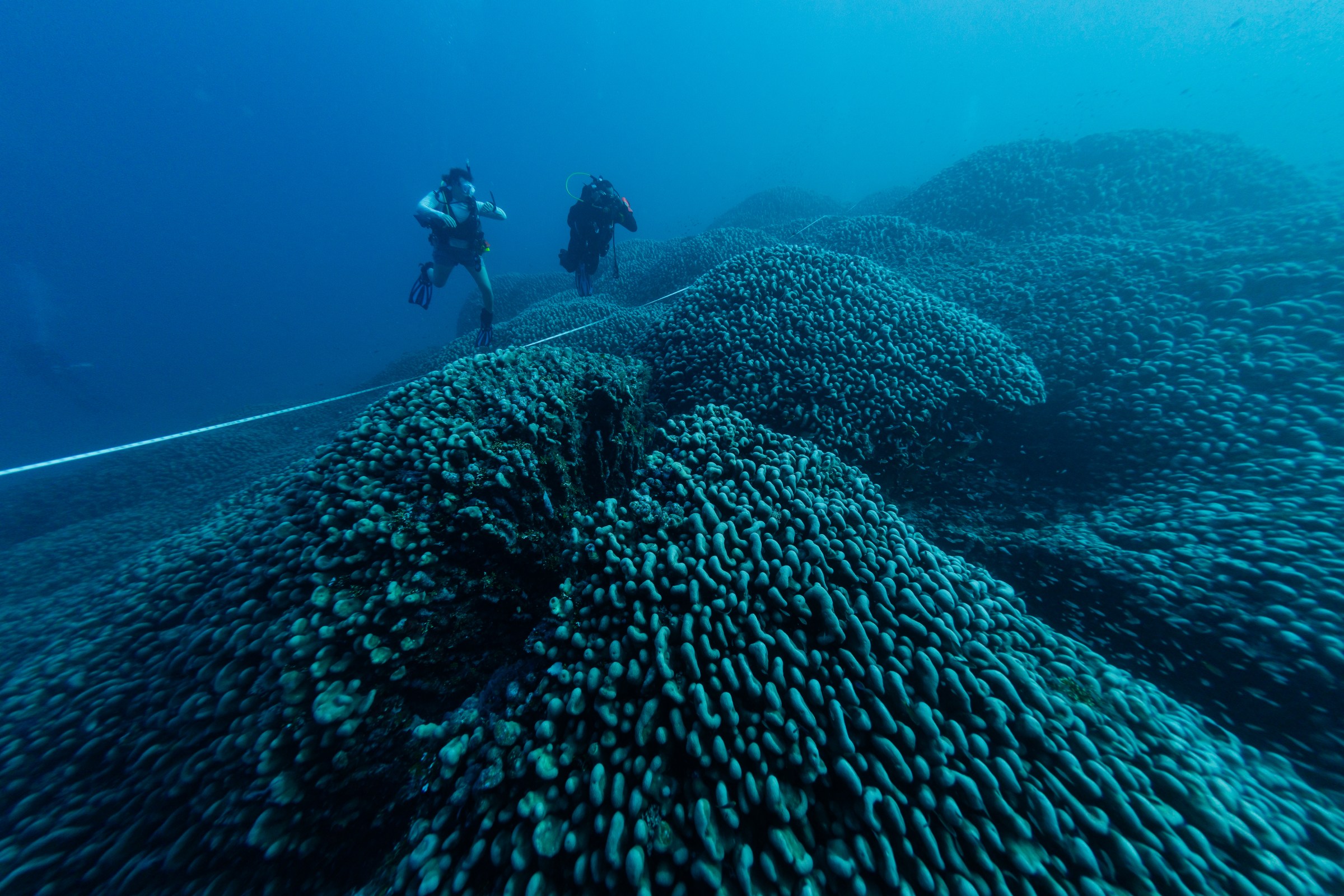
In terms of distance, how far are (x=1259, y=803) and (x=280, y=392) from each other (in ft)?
172

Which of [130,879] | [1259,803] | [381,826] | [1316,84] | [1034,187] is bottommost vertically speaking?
[1259,803]

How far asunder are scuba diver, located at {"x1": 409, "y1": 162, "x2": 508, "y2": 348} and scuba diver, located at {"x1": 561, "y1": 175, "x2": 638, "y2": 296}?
185cm

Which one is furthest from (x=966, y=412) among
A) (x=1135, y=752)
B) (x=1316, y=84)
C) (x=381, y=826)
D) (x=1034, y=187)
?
(x=1316, y=84)

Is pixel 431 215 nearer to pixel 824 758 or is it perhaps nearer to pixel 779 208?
pixel 824 758

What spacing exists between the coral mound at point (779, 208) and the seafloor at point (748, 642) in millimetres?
16904

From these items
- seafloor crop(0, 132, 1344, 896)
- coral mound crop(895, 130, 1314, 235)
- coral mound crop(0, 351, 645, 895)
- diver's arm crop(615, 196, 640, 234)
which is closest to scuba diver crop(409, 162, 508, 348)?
diver's arm crop(615, 196, 640, 234)

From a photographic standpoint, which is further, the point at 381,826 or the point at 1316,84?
the point at 1316,84

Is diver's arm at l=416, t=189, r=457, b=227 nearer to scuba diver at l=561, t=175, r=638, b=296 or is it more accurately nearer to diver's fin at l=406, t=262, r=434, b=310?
diver's fin at l=406, t=262, r=434, b=310

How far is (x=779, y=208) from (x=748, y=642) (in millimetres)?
22446

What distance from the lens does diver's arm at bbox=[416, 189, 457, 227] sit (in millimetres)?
9602

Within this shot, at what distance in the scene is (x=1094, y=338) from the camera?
225 inches

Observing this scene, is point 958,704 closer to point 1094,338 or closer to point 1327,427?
point 1327,427

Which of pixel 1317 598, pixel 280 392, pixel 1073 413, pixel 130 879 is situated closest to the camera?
pixel 130 879

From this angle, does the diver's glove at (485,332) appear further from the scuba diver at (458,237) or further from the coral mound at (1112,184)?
the coral mound at (1112,184)
